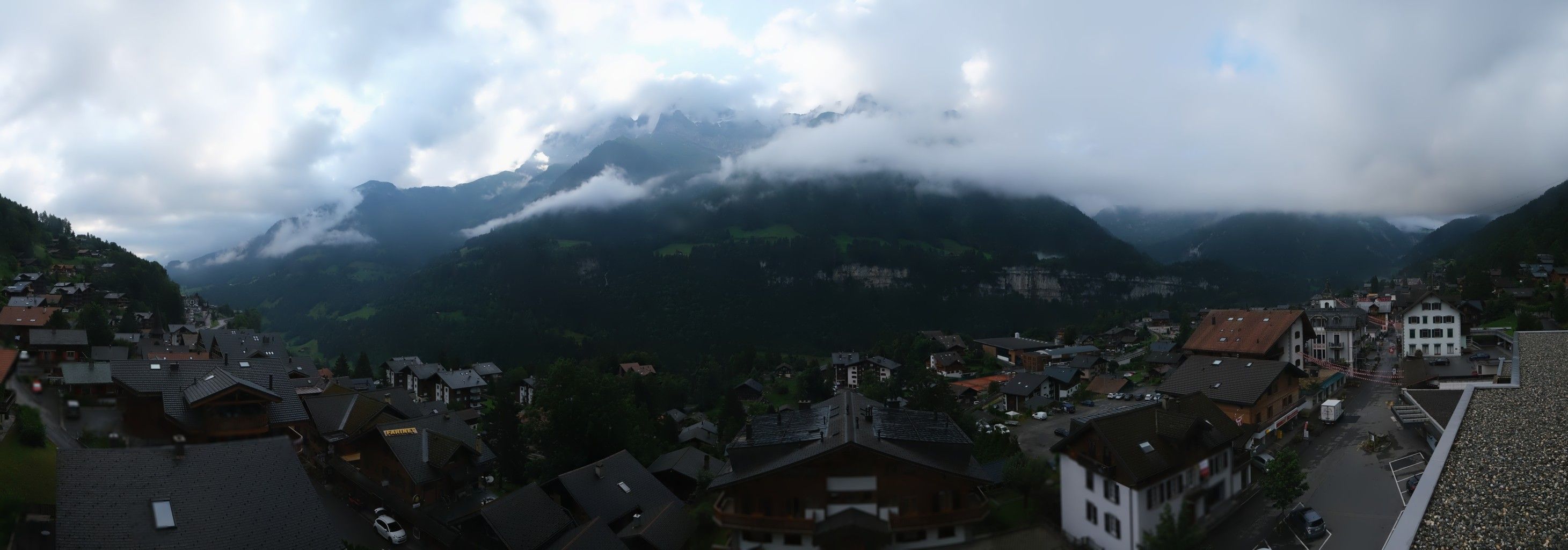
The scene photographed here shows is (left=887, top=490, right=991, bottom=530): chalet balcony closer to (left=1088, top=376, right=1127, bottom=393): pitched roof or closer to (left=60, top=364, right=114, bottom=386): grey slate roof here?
(left=60, top=364, right=114, bottom=386): grey slate roof

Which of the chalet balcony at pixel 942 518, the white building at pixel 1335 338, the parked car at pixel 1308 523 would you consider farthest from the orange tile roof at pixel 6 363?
the white building at pixel 1335 338

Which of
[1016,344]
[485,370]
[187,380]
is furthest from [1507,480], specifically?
[485,370]

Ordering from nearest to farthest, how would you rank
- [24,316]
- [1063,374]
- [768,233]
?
[24,316] < [1063,374] < [768,233]

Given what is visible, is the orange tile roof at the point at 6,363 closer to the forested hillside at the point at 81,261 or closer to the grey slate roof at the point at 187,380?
the grey slate roof at the point at 187,380

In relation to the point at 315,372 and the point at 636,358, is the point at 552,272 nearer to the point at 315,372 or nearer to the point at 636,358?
the point at 636,358

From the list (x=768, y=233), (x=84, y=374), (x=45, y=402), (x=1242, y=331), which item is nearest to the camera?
(x=45, y=402)

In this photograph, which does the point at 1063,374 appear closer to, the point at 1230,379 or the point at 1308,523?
the point at 1230,379
